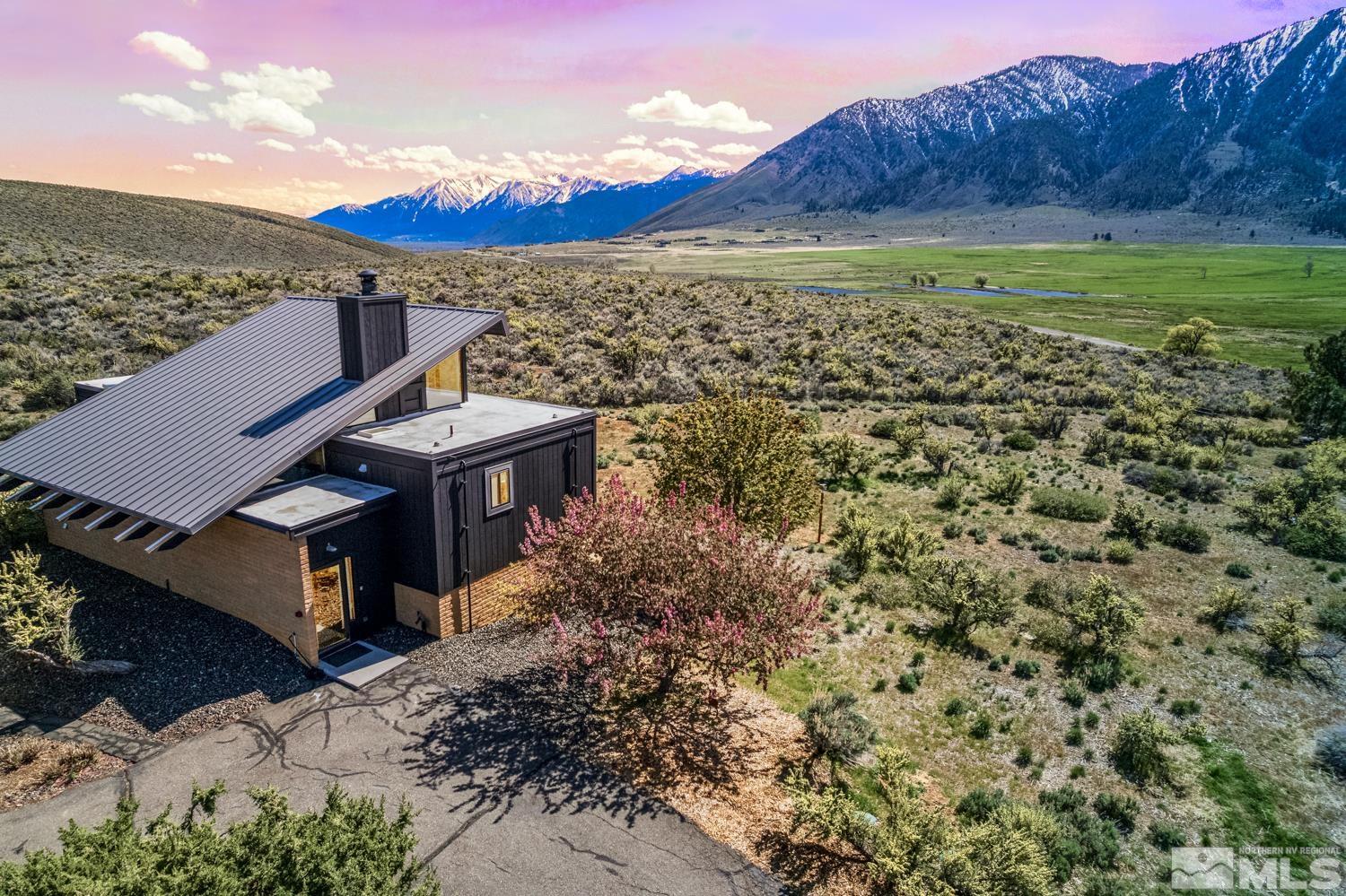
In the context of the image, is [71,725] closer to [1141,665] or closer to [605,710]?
[605,710]

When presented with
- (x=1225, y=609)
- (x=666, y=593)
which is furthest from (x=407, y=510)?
(x=1225, y=609)

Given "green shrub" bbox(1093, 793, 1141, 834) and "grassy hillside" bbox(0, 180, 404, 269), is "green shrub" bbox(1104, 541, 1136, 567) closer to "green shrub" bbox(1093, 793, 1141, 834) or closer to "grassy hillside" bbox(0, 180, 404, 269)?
"green shrub" bbox(1093, 793, 1141, 834)

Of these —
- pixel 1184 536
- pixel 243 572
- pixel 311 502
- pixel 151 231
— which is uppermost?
pixel 151 231

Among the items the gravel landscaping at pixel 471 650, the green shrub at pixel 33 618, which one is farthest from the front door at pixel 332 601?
the green shrub at pixel 33 618

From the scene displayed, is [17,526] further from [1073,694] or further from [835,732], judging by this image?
[1073,694]

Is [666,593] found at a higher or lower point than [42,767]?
higher

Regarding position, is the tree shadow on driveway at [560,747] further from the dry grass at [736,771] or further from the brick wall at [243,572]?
the brick wall at [243,572]

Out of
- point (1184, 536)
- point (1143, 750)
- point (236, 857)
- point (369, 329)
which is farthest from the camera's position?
point (1184, 536)
